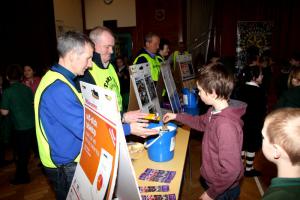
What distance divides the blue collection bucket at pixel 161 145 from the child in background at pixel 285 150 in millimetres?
727

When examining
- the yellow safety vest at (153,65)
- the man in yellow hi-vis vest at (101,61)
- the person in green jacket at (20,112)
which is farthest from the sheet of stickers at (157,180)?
the person in green jacket at (20,112)

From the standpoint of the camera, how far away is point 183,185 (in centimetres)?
293

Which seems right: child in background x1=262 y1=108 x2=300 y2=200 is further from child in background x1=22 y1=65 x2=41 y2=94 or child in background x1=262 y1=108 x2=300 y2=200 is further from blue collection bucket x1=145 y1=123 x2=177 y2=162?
child in background x1=22 y1=65 x2=41 y2=94

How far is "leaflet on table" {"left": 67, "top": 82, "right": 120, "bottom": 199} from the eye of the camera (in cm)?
91

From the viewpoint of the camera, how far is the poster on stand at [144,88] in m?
1.93

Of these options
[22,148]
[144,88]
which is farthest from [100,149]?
[22,148]

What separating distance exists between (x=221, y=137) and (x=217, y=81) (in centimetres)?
34

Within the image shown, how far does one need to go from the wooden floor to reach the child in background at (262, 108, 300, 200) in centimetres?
191

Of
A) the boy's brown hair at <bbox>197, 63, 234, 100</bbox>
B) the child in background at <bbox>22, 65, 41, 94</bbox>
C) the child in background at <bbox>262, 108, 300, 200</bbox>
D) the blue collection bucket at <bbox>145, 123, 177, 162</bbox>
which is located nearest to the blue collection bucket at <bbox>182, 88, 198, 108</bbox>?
the blue collection bucket at <bbox>145, 123, 177, 162</bbox>

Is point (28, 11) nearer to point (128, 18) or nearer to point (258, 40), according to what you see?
point (128, 18)

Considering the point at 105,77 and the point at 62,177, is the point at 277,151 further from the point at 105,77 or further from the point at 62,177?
the point at 105,77

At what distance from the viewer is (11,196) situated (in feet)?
9.44

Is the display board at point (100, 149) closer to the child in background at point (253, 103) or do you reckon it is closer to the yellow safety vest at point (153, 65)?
the child in background at point (253, 103)

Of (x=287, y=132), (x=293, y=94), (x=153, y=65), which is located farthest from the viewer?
(x=153, y=65)
